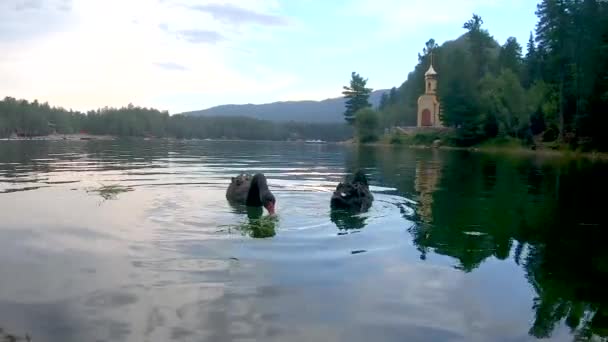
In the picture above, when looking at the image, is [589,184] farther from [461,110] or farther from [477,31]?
[477,31]

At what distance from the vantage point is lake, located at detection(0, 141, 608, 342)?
23.9 feet

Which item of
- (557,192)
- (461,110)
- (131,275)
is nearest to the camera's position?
(131,275)

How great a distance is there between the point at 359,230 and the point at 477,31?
4612 inches

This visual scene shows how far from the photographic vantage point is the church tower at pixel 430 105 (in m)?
126

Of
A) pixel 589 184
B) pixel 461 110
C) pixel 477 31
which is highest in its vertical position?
pixel 477 31

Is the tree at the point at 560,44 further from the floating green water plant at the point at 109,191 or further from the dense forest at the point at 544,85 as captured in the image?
the floating green water plant at the point at 109,191

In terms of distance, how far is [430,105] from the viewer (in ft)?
415

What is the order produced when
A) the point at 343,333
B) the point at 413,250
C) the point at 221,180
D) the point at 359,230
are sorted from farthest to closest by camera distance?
the point at 221,180
the point at 359,230
the point at 413,250
the point at 343,333

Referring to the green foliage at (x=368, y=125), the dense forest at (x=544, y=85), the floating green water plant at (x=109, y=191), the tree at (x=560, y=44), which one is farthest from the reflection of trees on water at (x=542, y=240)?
the green foliage at (x=368, y=125)

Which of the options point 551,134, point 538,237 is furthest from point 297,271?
point 551,134

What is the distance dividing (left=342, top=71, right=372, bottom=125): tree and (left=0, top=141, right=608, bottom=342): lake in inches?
5778

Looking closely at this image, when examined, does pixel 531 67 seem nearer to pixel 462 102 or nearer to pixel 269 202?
pixel 462 102

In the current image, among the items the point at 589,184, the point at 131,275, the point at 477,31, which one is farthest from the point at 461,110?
the point at 131,275

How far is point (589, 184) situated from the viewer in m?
28.3
